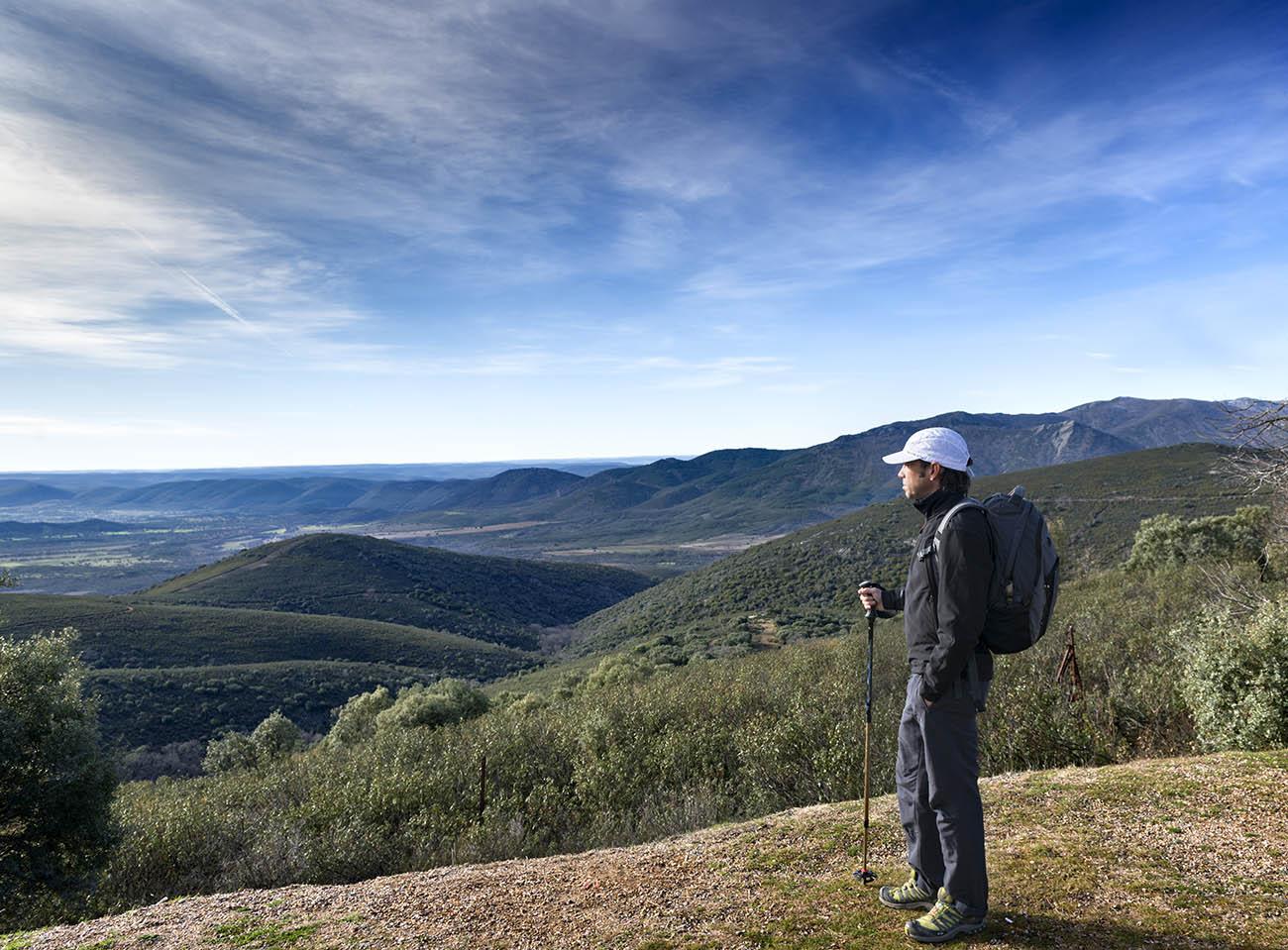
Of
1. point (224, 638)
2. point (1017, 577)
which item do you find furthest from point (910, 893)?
point (224, 638)

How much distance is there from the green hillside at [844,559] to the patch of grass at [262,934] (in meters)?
34.6

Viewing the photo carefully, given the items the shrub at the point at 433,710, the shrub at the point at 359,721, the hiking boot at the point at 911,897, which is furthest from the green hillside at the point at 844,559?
the hiking boot at the point at 911,897

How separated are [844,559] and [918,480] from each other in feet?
215

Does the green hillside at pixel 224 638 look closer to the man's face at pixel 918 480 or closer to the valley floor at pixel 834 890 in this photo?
the valley floor at pixel 834 890

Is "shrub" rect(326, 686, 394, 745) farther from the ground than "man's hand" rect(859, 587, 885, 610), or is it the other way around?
"man's hand" rect(859, 587, 885, 610)

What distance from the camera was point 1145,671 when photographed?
1151cm

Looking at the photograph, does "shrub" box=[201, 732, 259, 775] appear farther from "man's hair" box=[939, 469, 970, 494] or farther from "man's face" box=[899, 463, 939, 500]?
"man's hair" box=[939, 469, 970, 494]

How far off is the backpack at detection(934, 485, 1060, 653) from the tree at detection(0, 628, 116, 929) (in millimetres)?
13070

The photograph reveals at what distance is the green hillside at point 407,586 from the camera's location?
88.5 m

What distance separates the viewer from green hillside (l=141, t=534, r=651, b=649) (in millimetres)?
88500

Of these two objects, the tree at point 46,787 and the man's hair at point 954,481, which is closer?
the man's hair at point 954,481

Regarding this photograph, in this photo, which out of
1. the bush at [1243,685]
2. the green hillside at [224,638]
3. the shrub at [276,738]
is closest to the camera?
the bush at [1243,685]

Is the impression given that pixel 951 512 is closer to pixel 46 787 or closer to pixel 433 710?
pixel 46 787

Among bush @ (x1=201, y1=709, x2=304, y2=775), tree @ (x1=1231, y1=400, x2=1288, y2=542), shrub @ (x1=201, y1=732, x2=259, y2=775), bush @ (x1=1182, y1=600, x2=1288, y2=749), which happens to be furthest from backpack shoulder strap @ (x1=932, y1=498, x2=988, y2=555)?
shrub @ (x1=201, y1=732, x2=259, y2=775)
